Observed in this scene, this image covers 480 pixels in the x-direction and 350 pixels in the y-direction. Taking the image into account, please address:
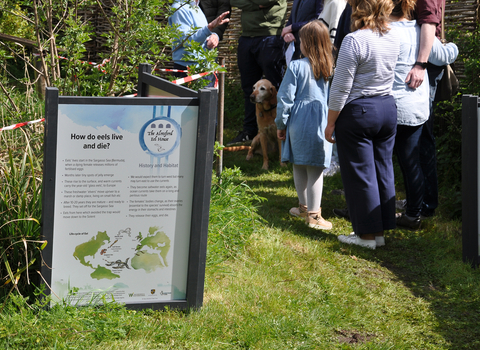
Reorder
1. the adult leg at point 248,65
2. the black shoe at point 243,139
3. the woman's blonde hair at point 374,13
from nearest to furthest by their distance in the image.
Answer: the woman's blonde hair at point 374,13, the adult leg at point 248,65, the black shoe at point 243,139

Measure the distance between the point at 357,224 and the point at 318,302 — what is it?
45.6 inches

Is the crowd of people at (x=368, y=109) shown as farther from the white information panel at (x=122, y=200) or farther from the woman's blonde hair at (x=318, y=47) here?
the white information panel at (x=122, y=200)

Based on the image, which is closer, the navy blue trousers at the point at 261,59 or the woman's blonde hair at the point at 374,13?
the woman's blonde hair at the point at 374,13

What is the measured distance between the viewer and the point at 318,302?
10.0 feet

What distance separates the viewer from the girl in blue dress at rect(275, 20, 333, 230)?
4.40m

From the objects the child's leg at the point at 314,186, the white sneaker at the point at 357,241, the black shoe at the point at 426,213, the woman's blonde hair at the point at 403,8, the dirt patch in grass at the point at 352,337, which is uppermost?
the woman's blonde hair at the point at 403,8

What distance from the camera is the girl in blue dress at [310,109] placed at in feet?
14.4

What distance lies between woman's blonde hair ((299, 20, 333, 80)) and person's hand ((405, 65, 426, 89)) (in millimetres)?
687

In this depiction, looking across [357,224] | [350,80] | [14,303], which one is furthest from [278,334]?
[350,80]

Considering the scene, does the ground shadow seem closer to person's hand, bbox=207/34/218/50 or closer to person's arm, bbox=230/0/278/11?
person's hand, bbox=207/34/218/50

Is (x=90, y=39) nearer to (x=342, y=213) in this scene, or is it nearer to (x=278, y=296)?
(x=278, y=296)

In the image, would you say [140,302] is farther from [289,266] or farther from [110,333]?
[289,266]

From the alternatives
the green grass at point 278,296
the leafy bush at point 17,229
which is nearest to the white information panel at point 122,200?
the green grass at point 278,296

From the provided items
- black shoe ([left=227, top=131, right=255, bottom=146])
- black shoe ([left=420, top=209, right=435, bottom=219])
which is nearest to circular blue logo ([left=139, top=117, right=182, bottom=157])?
black shoe ([left=420, top=209, right=435, bottom=219])
